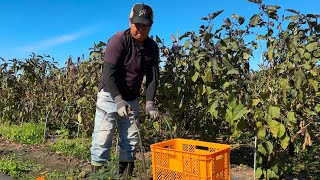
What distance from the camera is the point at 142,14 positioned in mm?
3588

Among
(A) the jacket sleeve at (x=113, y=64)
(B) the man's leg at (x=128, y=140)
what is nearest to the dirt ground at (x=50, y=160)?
(B) the man's leg at (x=128, y=140)

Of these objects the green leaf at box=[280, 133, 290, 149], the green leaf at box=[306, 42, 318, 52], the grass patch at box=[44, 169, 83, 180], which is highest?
the green leaf at box=[306, 42, 318, 52]

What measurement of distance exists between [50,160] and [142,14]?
9.60 ft

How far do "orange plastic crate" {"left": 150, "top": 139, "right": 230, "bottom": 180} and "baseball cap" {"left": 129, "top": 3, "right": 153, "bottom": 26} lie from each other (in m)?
1.12

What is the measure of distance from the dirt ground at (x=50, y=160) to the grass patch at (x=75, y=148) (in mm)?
120

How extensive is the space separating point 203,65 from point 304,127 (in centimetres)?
131

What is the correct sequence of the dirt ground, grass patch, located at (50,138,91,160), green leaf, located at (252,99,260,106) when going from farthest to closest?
grass patch, located at (50,138,91,160)
the dirt ground
green leaf, located at (252,99,260,106)

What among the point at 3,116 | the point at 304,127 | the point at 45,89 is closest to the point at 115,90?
the point at 304,127

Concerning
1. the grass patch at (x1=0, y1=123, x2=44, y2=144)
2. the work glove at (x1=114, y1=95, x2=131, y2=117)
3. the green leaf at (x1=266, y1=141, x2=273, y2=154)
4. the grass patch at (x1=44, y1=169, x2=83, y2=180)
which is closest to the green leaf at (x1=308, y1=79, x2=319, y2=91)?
the green leaf at (x1=266, y1=141, x2=273, y2=154)

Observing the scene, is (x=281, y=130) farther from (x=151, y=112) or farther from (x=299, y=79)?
(x=151, y=112)

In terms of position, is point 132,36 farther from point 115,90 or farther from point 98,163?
point 98,163

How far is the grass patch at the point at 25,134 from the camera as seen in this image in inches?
277

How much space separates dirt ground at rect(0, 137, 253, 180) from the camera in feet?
15.9

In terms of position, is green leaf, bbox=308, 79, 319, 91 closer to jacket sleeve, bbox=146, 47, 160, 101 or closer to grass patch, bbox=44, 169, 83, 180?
jacket sleeve, bbox=146, 47, 160, 101
